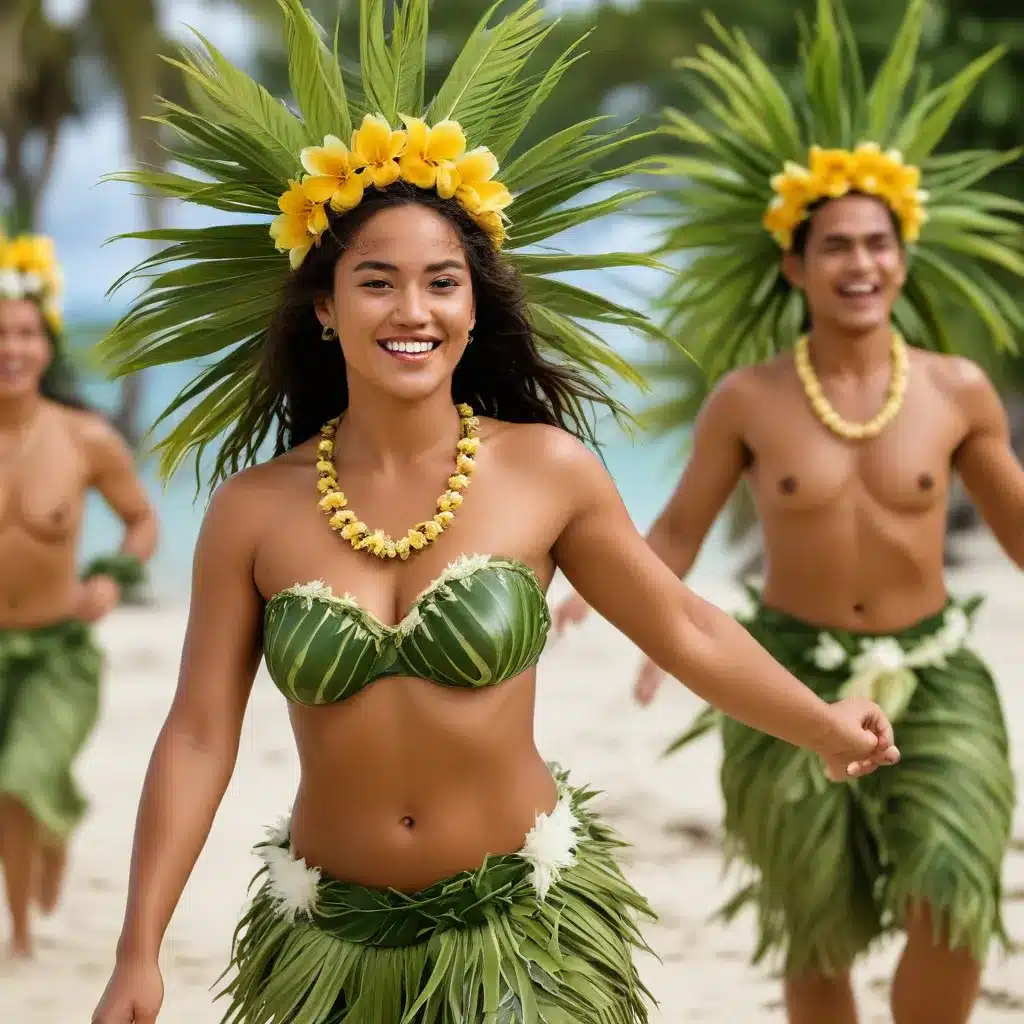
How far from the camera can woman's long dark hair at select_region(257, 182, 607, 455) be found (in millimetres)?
2783

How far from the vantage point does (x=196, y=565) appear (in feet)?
8.93

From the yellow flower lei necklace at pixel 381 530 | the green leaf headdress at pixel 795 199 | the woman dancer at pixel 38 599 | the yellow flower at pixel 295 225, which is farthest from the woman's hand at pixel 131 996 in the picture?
the woman dancer at pixel 38 599

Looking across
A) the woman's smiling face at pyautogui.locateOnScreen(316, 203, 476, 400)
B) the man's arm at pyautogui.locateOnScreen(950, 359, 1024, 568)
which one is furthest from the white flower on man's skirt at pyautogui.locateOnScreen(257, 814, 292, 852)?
the man's arm at pyautogui.locateOnScreen(950, 359, 1024, 568)

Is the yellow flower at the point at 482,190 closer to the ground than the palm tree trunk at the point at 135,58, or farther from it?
farther from it

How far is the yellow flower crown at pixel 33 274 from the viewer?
5.70m

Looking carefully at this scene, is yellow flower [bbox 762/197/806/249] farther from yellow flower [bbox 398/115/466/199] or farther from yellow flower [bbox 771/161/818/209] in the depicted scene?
yellow flower [bbox 398/115/466/199]

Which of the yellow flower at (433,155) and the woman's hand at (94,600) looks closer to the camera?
the yellow flower at (433,155)

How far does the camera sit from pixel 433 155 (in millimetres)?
2723

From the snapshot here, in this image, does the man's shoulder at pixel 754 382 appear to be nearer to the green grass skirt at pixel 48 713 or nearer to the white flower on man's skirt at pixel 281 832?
the white flower on man's skirt at pixel 281 832

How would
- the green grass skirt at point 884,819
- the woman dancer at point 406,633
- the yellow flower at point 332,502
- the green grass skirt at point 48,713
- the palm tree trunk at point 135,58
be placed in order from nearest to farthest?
the woman dancer at point 406,633 < the yellow flower at point 332,502 < the green grass skirt at point 884,819 < the green grass skirt at point 48,713 < the palm tree trunk at point 135,58

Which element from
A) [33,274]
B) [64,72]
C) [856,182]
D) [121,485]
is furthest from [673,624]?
[64,72]

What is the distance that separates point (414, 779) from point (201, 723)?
0.32 metres

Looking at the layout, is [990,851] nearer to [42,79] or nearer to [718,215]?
[718,215]

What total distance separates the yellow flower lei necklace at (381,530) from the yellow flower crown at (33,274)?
3.22m
